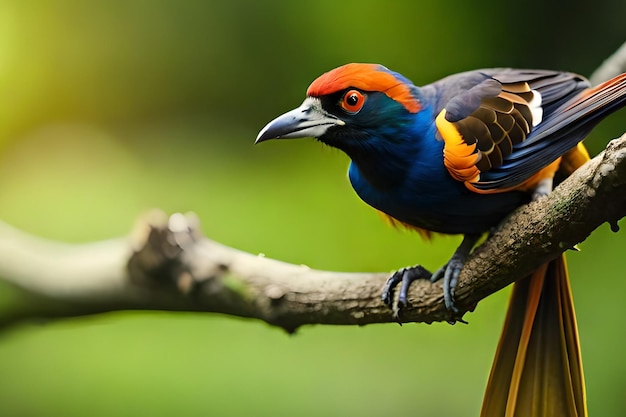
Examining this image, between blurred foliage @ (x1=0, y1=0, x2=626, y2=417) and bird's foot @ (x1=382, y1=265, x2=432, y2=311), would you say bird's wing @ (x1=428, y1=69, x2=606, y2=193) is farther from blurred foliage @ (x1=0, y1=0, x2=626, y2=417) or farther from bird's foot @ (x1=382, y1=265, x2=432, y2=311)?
blurred foliage @ (x1=0, y1=0, x2=626, y2=417)

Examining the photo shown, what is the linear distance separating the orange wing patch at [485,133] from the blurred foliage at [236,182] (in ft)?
1.84

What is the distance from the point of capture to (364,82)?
813 mm

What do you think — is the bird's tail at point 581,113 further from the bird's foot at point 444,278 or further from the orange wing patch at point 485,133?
the bird's foot at point 444,278

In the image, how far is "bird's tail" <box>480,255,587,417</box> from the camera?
89cm

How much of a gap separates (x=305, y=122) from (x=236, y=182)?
33.1 inches

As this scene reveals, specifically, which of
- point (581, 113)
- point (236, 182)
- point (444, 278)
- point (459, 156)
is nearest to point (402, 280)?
point (444, 278)

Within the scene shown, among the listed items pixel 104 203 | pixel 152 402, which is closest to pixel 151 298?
pixel 152 402

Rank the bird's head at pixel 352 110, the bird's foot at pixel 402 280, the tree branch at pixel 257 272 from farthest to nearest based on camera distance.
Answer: the bird's foot at pixel 402 280 < the bird's head at pixel 352 110 < the tree branch at pixel 257 272

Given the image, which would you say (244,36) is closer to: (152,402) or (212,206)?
(212,206)

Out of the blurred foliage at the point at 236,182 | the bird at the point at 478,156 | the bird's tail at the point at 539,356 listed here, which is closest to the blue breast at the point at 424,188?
the bird at the point at 478,156

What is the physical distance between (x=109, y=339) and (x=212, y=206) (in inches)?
14.4

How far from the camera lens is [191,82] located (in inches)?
69.1

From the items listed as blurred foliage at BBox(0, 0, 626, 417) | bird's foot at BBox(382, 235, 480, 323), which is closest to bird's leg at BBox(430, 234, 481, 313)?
bird's foot at BBox(382, 235, 480, 323)

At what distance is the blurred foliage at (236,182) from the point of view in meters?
1.42
